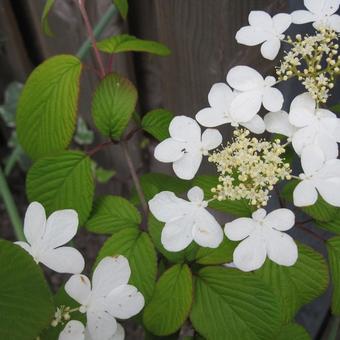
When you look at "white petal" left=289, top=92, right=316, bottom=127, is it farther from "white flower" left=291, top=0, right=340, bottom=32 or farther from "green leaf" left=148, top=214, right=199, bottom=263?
"green leaf" left=148, top=214, right=199, bottom=263

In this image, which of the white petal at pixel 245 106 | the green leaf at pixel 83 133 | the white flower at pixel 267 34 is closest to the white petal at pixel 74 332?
the white petal at pixel 245 106

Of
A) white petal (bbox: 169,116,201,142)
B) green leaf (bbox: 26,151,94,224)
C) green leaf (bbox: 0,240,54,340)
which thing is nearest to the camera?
green leaf (bbox: 0,240,54,340)

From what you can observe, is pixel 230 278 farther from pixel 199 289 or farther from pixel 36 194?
pixel 36 194

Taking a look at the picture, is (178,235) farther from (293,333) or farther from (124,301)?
(293,333)

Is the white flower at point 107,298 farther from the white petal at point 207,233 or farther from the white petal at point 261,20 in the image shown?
the white petal at point 261,20

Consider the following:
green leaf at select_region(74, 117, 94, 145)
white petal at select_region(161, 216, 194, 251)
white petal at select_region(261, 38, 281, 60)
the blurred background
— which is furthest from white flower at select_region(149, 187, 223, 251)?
green leaf at select_region(74, 117, 94, 145)

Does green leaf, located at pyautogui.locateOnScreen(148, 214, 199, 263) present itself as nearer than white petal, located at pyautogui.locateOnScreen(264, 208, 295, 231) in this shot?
No

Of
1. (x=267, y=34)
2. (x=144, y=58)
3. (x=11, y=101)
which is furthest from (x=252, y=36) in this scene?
(x=11, y=101)
